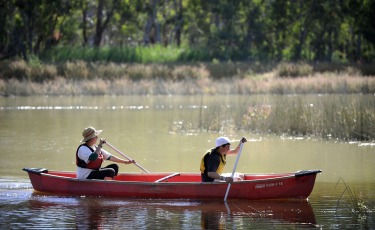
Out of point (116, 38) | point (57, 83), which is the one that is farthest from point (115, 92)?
point (116, 38)

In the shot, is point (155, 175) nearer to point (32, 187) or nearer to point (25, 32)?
point (32, 187)

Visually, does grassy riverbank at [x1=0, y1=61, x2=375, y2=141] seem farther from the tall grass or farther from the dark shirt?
the dark shirt

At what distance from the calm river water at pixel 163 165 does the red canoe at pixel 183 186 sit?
5.6 inches

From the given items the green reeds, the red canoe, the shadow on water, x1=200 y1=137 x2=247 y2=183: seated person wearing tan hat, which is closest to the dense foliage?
the red canoe

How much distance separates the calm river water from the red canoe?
14 cm

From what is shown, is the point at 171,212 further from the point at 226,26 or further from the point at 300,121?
the point at 226,26

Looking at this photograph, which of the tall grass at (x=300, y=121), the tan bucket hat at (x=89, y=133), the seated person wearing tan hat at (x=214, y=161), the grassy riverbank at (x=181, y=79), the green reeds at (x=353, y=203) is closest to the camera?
the green reeds at (x=353, y=203)

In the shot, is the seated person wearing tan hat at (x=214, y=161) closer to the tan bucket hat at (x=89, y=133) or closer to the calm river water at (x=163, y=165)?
the calm river water at (x=163, y=165)

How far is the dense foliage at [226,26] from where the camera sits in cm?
4950

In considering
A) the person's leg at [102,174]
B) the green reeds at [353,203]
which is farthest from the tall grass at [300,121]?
the person's leg at [102,174]

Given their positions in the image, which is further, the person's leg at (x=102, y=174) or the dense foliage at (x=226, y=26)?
the dense foliage at (x=226, y=26)

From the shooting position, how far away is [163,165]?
19375 millimetres

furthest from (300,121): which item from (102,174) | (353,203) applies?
(353,203)

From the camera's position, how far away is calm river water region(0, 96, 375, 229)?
13234mm
